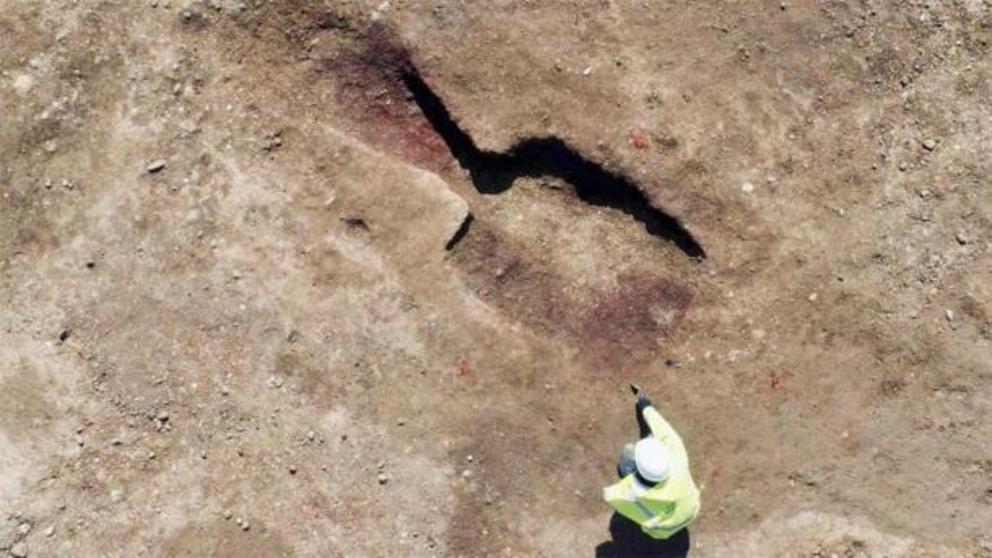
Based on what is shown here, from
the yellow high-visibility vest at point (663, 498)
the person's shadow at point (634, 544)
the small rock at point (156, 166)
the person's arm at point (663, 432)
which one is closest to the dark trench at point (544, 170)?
the person's arm at point (663, 432)

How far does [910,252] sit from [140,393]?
6.76 meters

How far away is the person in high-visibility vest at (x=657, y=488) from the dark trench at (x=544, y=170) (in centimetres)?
169

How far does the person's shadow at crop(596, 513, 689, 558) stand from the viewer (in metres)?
7.47

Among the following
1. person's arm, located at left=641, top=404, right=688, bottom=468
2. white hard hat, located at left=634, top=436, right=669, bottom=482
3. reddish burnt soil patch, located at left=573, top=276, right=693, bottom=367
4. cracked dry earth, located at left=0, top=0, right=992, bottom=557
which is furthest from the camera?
reddish burnt soil patch, located at left=573, top=276, right=693, bottom=367

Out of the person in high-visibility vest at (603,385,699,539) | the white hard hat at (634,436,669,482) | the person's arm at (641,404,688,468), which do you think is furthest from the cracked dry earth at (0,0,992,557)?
the white hard hat at (634,436,669,482)

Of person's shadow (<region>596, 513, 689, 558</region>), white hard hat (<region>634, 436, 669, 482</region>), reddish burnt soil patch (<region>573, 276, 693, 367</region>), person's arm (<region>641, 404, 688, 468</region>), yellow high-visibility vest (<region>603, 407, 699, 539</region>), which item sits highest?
reddish burnt soil patch (<region>573, 276, 693, 367</region>)

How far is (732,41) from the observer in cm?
746

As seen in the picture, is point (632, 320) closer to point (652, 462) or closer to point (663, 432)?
point (663, 432)

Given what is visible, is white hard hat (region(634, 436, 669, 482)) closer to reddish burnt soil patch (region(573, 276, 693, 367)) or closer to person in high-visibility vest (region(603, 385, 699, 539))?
person in high-visibility vest (region(603, 385, 699, 539))

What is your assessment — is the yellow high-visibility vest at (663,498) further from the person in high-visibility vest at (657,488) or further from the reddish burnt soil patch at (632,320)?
the reddish burnt soil patch at (632,320)

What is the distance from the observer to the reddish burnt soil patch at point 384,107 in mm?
7527

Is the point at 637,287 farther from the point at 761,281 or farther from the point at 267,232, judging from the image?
the point at 267,232

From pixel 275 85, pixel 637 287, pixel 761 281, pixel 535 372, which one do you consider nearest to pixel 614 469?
pixel 535 372

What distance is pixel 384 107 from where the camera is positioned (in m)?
7.62
